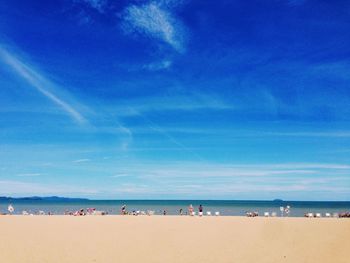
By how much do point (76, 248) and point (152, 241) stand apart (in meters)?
3.71

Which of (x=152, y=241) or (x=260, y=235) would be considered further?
(x=260, y=235)

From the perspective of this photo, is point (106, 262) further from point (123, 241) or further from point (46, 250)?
point (123, 241)

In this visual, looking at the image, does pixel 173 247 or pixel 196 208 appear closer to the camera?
pixel 173 247

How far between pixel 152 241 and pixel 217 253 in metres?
4.18

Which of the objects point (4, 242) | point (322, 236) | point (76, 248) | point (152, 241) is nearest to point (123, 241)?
point (152, 241)

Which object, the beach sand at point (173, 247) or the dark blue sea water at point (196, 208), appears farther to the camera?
the dark blue sea water at point (196, 208)

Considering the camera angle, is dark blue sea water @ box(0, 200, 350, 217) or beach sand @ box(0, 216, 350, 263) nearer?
beach sand @ box(0, 216, 350, 263)

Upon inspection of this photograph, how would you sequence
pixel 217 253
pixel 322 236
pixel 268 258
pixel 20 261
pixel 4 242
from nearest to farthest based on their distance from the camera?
pixel 20 261, pixel 268 258, pixel 217 253, pixel 4 242, pixel 322 236

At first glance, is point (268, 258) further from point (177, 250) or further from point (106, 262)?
point (106, 262)

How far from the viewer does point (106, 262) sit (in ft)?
43.2

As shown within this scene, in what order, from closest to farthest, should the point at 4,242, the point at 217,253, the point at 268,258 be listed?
the point at 268,258 → the point at 217,253 → the point at 4,242

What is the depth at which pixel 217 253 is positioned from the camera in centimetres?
1505

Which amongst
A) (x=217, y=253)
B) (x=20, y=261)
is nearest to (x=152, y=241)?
(x=217, y=253)

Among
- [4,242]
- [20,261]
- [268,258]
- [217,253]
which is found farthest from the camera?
[4,242]
